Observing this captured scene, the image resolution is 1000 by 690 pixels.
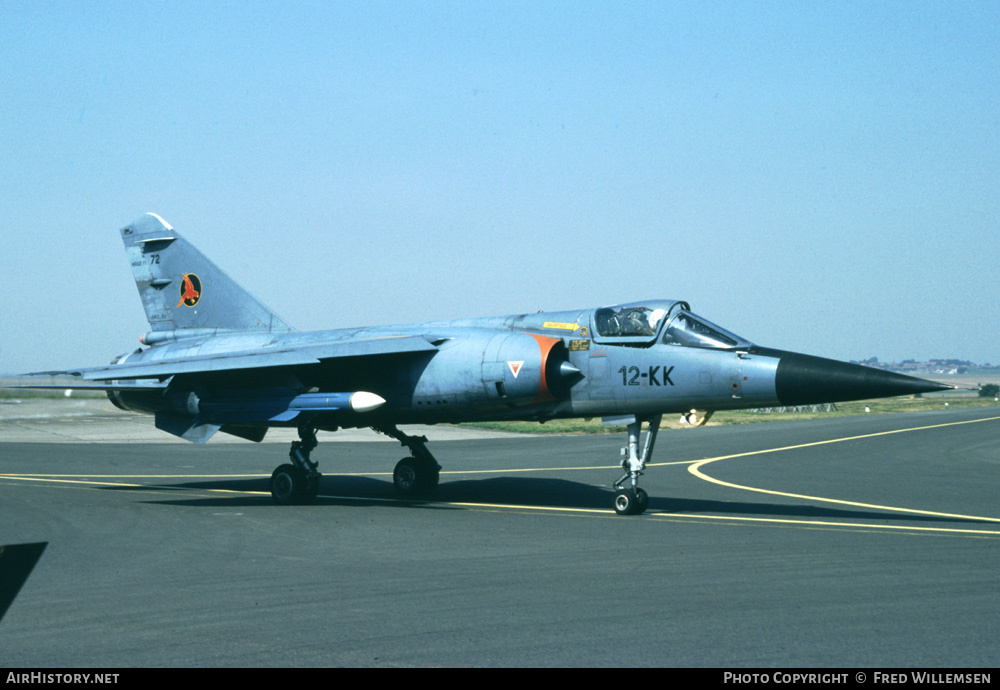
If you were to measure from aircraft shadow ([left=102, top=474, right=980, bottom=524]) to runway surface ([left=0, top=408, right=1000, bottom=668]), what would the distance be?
0.11 m

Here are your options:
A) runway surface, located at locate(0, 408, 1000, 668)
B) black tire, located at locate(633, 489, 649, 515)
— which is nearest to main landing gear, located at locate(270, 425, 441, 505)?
runway surface, located at locate(0, 408, 1000, 668)

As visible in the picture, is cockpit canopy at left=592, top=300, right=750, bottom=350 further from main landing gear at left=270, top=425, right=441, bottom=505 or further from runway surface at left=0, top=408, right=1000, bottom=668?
main landing gear at left=270, top=425, right=441, bottom=505

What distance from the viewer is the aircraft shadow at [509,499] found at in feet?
48.3

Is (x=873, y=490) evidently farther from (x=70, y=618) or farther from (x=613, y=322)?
(x=70, y=618)

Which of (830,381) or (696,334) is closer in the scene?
(830,381)

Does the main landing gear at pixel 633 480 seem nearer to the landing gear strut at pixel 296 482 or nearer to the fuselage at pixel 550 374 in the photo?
the fuselage at pixel 550 374

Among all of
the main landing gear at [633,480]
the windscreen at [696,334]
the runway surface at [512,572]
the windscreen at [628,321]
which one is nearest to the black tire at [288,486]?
the runway surface at [512,572]

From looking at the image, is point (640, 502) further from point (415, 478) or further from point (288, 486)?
point (288, 486)

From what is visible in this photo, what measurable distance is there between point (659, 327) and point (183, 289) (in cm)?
1198

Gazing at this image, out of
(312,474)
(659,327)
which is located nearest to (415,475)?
(312,474)

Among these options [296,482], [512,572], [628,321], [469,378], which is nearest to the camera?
[512,572]

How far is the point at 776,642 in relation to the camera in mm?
6867

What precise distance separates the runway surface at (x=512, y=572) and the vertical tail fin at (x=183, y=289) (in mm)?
3708

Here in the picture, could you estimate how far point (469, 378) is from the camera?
50.8 feet
